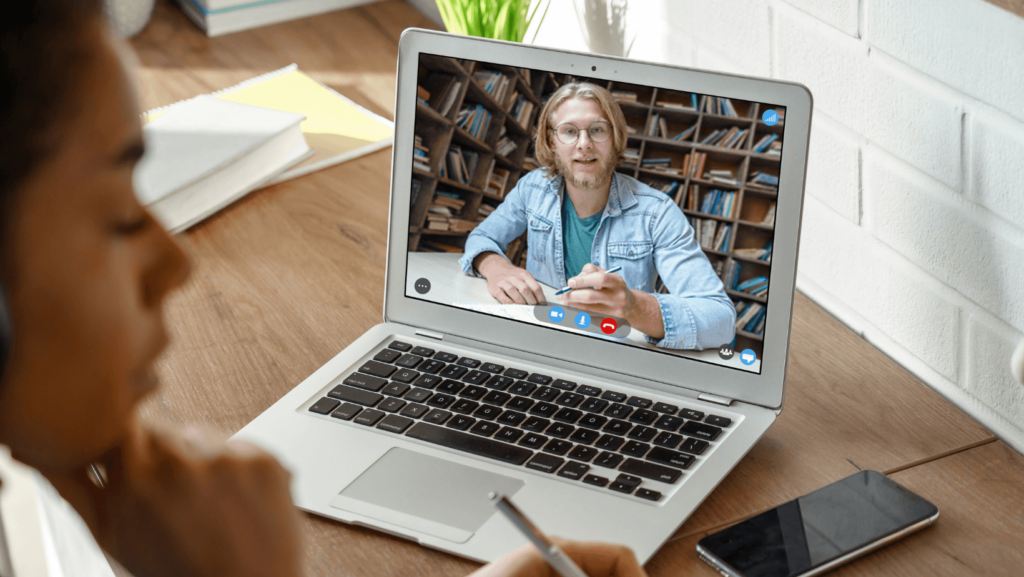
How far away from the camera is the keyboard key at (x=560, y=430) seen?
27.9 inches

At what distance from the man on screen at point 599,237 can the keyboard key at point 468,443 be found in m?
0.16

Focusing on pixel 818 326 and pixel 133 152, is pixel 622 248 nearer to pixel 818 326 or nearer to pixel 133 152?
pixel 818 326

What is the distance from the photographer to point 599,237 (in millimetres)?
774

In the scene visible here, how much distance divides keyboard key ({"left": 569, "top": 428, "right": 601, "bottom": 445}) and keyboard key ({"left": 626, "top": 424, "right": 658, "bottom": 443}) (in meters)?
0.03

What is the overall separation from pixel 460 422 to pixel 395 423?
0.06m

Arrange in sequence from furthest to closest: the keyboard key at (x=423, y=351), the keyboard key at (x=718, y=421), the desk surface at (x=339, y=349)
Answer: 1. the keyboard key at (x=423, y=351)
2. the keyboard key at (x=718, y=421)
3. the desk surface at (x=339, y=349)

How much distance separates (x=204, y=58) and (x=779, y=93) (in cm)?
117

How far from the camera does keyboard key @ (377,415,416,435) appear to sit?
0.73 m

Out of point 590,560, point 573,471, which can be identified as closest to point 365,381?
point 573,471

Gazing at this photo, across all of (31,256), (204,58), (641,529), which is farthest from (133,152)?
(204,58)

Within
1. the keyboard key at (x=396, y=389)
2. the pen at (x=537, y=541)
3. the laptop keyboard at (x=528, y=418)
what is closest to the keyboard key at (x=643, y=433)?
the laptop keyboard at (x=528, y=418)

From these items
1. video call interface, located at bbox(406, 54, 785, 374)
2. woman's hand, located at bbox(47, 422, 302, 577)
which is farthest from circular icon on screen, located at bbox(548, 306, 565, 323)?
woman's hand, located at bbox(47, 422, 302, 577)

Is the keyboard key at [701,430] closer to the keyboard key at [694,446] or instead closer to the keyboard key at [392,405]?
the keyboard key at [694,446]

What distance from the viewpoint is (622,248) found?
0.77 meters
